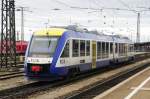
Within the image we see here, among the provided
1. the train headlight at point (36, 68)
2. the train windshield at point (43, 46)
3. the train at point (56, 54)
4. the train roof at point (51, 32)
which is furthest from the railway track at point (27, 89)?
the train roof at point (51, 32)

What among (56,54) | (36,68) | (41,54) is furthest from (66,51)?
(36,68)

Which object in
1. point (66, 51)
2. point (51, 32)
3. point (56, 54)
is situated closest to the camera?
point (56, 54)

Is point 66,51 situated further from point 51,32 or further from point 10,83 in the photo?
point 10,83

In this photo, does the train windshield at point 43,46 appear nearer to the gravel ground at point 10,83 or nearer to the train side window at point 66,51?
the train side window at point 66,51

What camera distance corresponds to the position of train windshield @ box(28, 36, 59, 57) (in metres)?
22.9

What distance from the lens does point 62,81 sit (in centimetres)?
2452

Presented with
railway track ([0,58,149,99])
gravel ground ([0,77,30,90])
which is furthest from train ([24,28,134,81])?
gravel ground ([0,77,30,90])

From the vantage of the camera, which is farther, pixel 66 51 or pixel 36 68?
pixel 66 51

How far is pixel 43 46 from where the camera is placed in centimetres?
2325

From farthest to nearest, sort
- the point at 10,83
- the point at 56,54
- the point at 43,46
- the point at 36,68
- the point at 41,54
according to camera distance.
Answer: the point at 10,83 → the point at 43,46 → the point at 41,54 → the point at 56,54 → the point at 36,68

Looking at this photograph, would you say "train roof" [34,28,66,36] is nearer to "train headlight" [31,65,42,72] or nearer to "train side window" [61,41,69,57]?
"train side window" [61,41,69,57]

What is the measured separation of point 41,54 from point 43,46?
1.94 ft

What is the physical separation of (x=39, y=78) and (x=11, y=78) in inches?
213

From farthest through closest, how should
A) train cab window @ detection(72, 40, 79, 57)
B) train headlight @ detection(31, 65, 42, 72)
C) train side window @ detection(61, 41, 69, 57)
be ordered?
1. train cab window @ detection(72, 40, 79, 57)
2. train side window @ detection(61, 41, 69, 57)
3. train headlight @ detection(31, 65, 42, 72)
